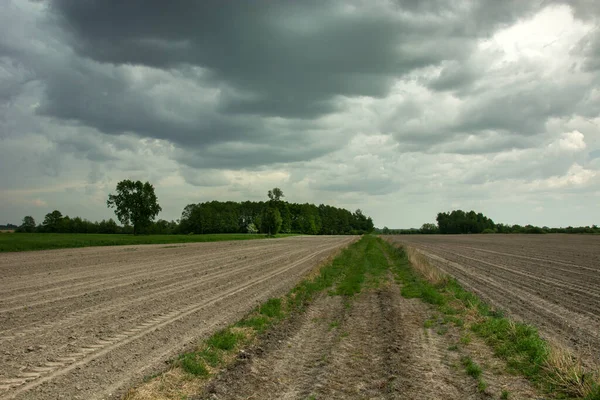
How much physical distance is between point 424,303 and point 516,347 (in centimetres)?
663

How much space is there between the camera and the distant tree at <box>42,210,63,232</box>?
118 metres

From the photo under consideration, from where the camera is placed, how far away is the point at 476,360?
862 cm

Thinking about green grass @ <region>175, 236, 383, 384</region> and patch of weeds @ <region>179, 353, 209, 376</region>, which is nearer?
patch of weeds @ <region>179, 353, 209, 376</region>

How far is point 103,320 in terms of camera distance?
1194 cm

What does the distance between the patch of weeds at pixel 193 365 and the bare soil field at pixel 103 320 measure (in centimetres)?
49

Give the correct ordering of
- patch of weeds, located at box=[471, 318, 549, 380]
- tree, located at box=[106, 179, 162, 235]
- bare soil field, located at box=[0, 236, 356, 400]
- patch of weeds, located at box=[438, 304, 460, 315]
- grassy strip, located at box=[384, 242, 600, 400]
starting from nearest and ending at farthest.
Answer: grassy strip, located at box=[384, 242, 600, 400]
bare soil field, located at box=[0, 236, 356, 400]
patch of weeds, located at box=[471, 318, 549, 380]
patch of weeds, located at box=[438, 304, 460, 315]
tree, located at box=[106, 179, 162, 235]

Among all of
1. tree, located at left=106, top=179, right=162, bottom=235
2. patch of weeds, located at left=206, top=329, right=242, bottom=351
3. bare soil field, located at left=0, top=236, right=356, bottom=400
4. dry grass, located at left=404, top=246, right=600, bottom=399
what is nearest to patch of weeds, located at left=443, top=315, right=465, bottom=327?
dry grass, located at left=404, top=246, right=600, bottom=399

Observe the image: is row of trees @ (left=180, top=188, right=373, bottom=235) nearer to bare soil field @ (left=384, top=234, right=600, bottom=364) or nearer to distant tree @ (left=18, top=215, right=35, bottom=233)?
distant tree @ (left=18, top=215, right=35, bottom=233)

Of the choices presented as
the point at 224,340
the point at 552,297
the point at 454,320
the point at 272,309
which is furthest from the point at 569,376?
the point at 552,297

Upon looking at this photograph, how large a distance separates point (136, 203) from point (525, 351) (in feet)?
325

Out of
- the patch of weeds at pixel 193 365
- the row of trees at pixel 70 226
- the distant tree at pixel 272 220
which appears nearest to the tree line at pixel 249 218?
the distant tree at pixel 272 220

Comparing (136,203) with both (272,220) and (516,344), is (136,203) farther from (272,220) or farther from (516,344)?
(516,344)

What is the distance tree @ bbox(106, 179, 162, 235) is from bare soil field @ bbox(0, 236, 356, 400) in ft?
251

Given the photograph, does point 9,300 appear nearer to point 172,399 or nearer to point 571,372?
point 172,399
